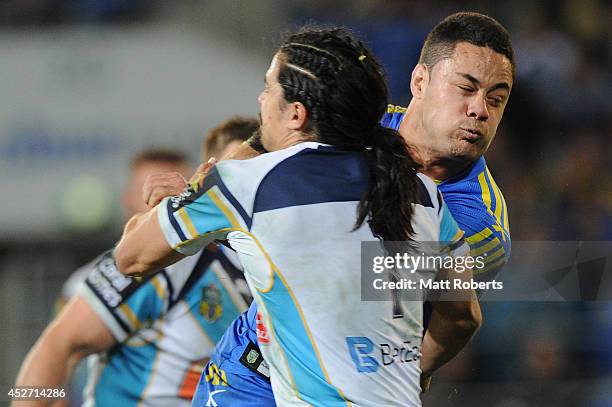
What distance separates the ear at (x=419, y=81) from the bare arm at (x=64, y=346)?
1.30m

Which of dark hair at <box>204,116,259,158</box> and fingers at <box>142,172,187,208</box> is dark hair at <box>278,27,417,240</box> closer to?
fingers at <box>142,172,187,208</box>

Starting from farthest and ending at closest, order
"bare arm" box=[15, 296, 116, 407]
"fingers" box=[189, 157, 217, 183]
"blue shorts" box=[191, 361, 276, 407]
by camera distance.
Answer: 1. "bare arm" box=[15, 296, 116, 407]
2. "blue shorts" box=[191, 361, 276, 407]
3. "fingers" box=[189, 157, 217, 183]

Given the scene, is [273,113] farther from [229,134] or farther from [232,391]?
[229,134]

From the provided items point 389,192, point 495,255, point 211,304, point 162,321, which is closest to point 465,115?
point 495,255

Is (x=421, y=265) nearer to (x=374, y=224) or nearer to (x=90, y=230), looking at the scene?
(x=374, y=224)

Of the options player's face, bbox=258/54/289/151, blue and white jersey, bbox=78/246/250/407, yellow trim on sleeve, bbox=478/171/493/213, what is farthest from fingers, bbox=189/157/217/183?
blue and white jersey, bbox=78/246/250/407

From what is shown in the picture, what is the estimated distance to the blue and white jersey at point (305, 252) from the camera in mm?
1964

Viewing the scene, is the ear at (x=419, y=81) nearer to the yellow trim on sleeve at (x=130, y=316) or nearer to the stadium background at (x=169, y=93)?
the yellow trim on sleeve at (x=130, y=316)

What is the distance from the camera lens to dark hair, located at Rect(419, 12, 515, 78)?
263cm

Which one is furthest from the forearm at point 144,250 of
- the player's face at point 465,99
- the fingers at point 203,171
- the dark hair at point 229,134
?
the dark hair at point 229,134

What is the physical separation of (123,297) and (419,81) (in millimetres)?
1229

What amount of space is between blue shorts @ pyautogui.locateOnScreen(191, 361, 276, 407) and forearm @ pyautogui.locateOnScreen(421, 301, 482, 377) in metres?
0.46

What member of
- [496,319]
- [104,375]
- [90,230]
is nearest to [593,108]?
[496,319]

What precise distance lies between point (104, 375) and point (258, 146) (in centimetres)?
150
